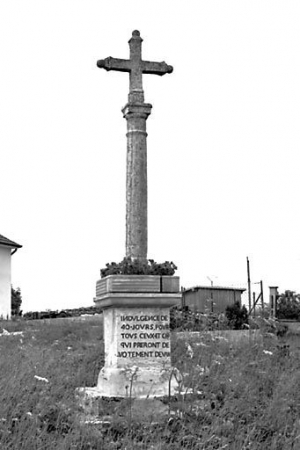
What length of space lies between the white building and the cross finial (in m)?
22.0

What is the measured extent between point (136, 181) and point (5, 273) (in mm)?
23068

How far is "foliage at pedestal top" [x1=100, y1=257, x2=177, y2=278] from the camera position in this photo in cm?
912

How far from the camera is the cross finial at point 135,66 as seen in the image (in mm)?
10383

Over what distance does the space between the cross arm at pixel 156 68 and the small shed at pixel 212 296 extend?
15.9m

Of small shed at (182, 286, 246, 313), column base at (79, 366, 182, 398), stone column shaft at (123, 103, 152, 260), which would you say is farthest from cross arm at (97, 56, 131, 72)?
small shed at (182, 286, 246, 313)

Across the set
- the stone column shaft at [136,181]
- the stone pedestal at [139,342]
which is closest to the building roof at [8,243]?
the stone column shaft at [136,181]

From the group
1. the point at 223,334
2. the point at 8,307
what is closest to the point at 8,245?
the point at 8,307

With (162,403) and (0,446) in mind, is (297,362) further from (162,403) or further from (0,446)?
(0,446)

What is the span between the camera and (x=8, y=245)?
32281 mm

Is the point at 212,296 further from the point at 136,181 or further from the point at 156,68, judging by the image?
the point at 136,181

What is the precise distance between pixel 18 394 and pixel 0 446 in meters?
1.59

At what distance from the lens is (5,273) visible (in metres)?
32.0

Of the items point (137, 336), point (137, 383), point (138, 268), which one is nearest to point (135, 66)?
point (138, 268)

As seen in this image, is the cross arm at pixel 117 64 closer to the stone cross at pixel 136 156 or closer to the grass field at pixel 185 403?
the stone cross at pixel 136 156
